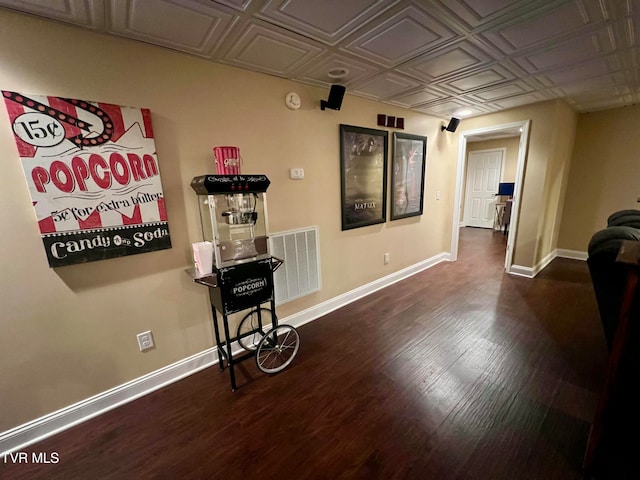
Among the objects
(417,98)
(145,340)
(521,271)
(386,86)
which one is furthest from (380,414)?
(521,271)

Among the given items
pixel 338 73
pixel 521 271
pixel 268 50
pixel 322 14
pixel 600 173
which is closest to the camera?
pixel 322 14

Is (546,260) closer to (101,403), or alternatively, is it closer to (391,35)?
(391,35)

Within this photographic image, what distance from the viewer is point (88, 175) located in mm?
1487

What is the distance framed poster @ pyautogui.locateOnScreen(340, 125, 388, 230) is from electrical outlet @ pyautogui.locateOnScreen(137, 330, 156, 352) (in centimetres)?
198

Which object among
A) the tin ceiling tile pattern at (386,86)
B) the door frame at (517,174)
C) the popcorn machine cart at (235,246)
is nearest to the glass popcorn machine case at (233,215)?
the popcorn machine cart at (235,246)

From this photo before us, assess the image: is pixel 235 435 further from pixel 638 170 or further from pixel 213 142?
pixel 638 170

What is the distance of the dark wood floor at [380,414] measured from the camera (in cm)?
131

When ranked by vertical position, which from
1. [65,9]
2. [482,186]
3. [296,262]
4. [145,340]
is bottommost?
[145,340]

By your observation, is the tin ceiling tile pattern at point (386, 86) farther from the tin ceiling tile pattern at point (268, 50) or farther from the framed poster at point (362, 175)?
the tin ceiling tile pattern at point (268, 50)

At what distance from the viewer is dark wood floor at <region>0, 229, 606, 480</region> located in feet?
4.31

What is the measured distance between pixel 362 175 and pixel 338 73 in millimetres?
1086

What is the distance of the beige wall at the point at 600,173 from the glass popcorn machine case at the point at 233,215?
5.22m

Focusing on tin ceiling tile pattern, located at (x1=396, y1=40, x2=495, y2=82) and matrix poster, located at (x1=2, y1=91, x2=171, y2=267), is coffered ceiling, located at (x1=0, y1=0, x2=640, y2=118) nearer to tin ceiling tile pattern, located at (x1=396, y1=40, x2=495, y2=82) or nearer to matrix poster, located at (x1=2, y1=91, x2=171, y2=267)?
tin ceiling tile pattern, located at (x1=396, y1=40, x2=495, y2=82)

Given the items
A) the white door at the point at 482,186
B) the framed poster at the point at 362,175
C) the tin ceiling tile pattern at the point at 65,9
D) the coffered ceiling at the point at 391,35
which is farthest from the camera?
the white door at the point at 482,186
